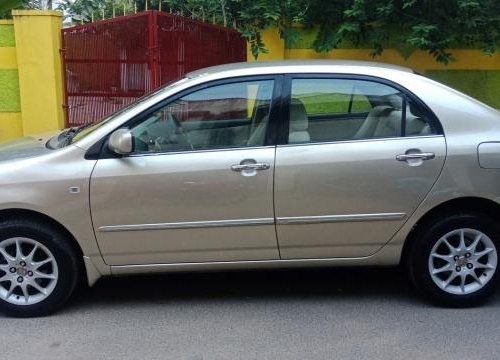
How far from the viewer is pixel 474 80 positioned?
7180 mm

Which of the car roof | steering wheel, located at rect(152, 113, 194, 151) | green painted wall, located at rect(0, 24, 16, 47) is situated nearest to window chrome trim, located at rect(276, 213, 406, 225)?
steering wheel, located at rect(152, 113, 194, 151)

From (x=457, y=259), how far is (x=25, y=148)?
122 inches

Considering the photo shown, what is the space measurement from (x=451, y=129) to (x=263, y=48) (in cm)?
334

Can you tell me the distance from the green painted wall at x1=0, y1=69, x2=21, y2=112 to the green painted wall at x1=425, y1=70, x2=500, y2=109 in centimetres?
497

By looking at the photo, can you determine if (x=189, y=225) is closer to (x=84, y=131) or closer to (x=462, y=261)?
(x=84, y=131)

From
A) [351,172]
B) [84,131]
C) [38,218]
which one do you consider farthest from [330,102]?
[38,218]

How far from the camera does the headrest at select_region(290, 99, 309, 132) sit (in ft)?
13.3

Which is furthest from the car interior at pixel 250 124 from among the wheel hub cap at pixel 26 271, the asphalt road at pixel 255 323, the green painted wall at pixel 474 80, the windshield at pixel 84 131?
the green painted wall at pixel 474 80

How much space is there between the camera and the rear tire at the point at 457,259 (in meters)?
4.03

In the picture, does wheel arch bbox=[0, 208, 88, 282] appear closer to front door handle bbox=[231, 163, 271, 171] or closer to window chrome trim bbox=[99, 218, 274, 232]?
window chrome trim bbox=[99, 218, 274, 232]

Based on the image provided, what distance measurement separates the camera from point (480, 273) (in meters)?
4.13

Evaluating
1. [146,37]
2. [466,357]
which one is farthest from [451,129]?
[146,37]

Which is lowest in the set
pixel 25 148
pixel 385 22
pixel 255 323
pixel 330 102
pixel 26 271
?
pixel 255 323

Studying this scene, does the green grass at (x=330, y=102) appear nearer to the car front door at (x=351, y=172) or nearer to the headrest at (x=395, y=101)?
the car front door at (x=351, y=172)
